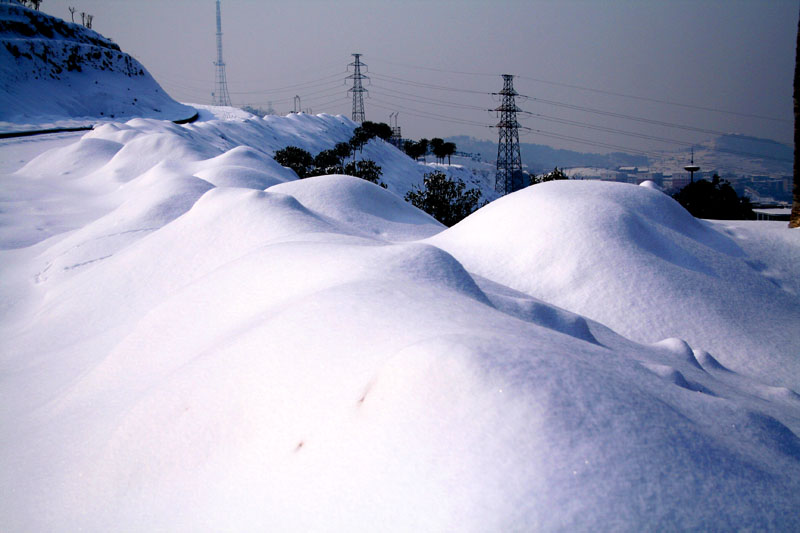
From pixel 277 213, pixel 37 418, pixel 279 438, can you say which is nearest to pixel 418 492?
pixel 279 438

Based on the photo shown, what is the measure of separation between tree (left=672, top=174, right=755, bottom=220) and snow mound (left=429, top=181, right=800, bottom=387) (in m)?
13.6

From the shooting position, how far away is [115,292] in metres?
6.63

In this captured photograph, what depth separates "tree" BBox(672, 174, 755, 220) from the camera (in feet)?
71.2

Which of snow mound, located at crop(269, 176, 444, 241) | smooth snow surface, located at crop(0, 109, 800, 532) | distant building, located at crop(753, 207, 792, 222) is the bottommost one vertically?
smooth snow surface, located at crop(0, 109, 800, 532)

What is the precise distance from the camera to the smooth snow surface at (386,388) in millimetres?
2230

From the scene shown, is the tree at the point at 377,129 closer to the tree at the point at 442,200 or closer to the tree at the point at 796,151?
the tree at the point at 442,200

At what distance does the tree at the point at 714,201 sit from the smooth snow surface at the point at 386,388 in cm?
1517

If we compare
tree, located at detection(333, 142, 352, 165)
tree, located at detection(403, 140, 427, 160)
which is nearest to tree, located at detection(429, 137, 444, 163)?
tree, located at detection(403, 140, 427, 160)

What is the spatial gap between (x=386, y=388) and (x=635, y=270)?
624 centimetres

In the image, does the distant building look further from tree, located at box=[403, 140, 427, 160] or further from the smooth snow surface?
tree, located at box=[403, 140, 427, 160]

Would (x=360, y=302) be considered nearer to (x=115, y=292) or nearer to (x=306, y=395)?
(x=306, y=395)

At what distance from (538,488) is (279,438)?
130 cm

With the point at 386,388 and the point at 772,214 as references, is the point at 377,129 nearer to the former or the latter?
the point at 772,214

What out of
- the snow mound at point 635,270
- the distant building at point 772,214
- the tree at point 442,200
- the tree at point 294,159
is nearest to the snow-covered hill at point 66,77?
the tree at point 294,159
